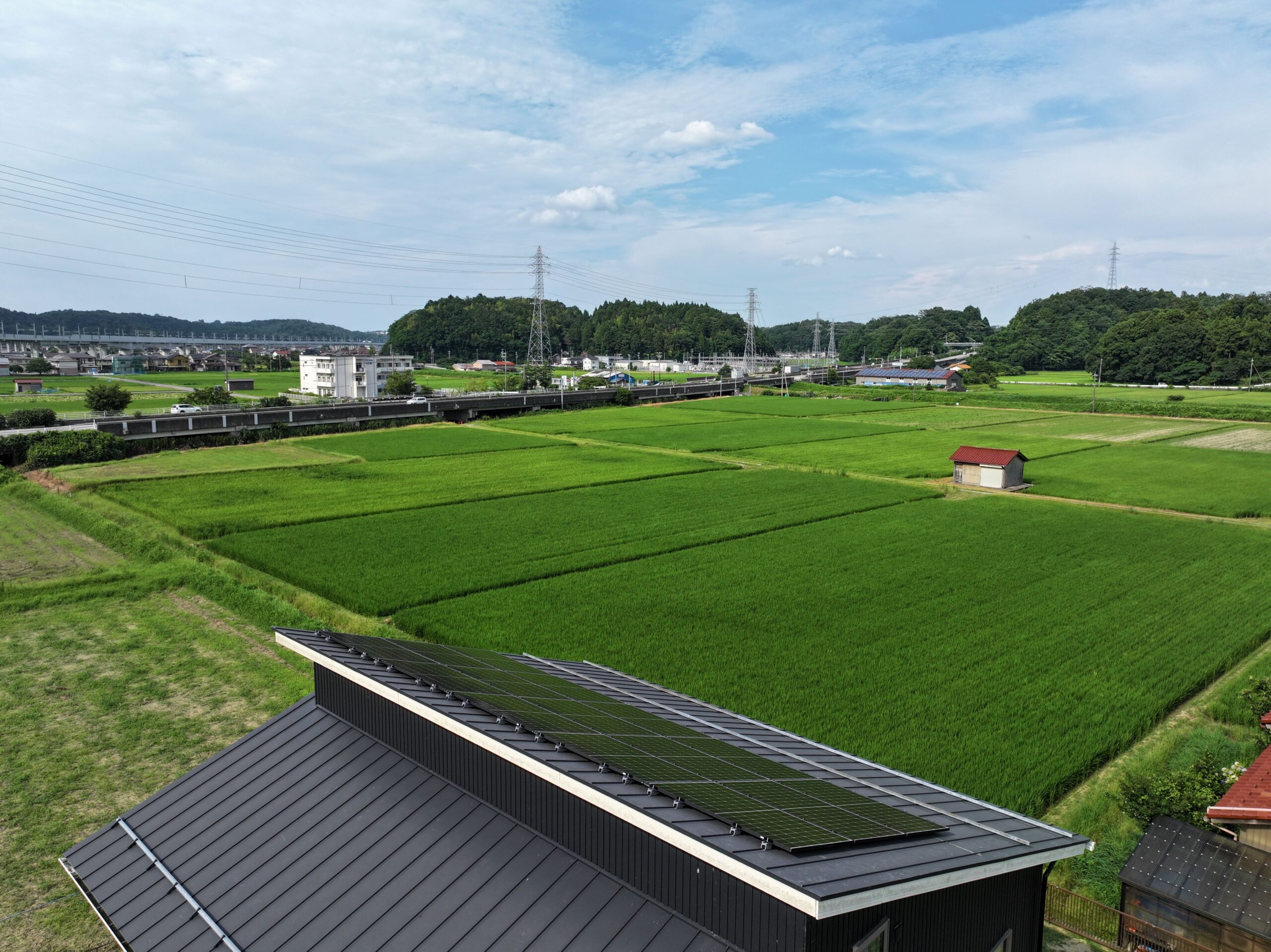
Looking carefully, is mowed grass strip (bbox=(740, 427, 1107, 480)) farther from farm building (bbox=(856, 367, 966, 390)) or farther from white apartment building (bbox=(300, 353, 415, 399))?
white apartment building (bbox=(300, 353, 415, 399))

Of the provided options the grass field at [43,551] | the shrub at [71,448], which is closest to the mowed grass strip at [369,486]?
the grass field at [43,551]

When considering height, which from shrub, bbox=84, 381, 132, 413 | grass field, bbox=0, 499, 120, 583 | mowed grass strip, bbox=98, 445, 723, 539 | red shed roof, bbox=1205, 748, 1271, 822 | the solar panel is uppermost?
shrub, bbox=84, 381, 132, 413

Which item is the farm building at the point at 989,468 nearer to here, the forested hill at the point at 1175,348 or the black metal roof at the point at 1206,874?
the black metal roof at the point at 1206,874

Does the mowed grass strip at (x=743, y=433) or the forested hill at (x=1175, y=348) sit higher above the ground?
the forested hill at (x=1175, y=348)

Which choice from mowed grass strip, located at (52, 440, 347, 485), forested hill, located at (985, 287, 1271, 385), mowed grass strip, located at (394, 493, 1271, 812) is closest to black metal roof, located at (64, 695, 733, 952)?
mowed grass strip, located at (394, 493, 1271, 812)

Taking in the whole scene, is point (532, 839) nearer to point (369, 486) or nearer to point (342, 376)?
point (369, 486)

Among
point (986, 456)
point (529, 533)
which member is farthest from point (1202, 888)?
point (986, 456)
